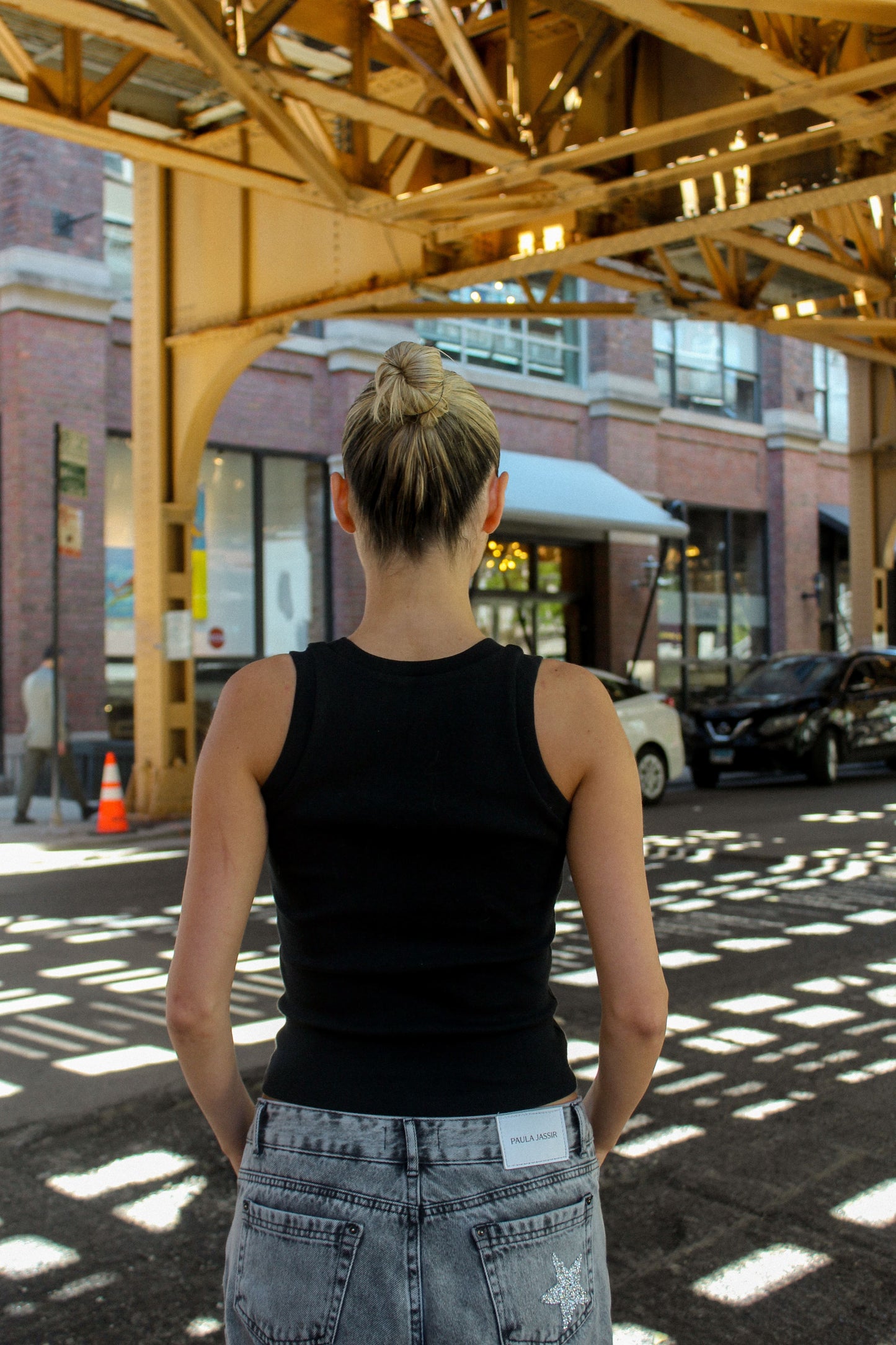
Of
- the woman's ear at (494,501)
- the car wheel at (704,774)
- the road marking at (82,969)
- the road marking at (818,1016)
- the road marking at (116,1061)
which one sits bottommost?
the road marking at (818,1016)

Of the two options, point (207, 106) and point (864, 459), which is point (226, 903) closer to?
point (207, 106)

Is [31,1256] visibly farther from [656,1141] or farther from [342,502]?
[342,502]

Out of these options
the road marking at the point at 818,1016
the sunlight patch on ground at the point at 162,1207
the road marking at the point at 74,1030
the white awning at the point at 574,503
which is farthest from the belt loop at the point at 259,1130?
the white awning at the point at 574,503

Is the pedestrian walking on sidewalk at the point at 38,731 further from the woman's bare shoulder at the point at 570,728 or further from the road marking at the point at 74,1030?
the woman's bare shoulder at the point at 570,728

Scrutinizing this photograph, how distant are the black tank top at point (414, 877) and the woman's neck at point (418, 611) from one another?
5 cm

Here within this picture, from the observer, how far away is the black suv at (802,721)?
1631 centimetres

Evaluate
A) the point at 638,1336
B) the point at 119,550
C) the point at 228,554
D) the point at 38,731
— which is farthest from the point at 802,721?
the point at 638,1336

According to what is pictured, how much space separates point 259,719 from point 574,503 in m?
18.8

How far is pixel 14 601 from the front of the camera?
1568 cm

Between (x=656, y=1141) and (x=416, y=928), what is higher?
(x=416, y=928)

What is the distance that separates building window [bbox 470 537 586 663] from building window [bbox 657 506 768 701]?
6.13 feet

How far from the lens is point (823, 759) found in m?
16.5

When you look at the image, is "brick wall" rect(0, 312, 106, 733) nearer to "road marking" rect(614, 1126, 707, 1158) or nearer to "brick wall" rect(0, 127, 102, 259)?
"brick wall" rect(0, 127, 102, 259)

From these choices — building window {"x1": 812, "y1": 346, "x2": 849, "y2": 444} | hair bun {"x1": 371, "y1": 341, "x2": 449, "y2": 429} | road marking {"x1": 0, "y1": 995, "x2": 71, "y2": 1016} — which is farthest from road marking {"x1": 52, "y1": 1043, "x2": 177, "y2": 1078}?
building window {"x1": 812, "y1": 346, "x2": 849, "y2": 444}
